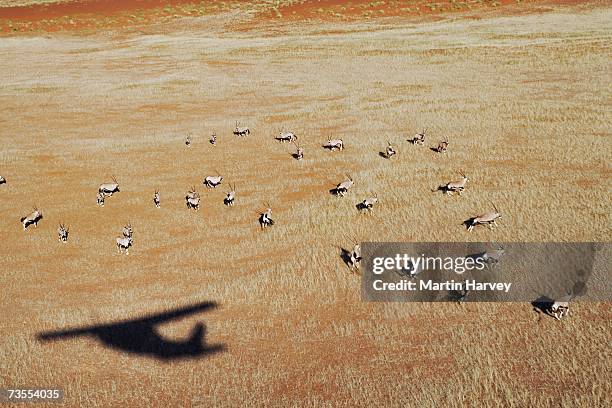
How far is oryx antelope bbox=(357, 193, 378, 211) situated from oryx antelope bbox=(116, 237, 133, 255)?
6.00 metres

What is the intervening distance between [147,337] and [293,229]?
4829 millimetres

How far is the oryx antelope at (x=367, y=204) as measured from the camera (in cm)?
1287

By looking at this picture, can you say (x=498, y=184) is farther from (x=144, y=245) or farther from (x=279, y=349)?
(x=144, y=245)

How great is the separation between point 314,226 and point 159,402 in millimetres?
6167

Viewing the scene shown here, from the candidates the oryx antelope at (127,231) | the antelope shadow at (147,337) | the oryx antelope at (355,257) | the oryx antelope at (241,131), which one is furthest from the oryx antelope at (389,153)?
the antelope shadow at (147,337)

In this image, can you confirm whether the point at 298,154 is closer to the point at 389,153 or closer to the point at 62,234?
the point at 389,153

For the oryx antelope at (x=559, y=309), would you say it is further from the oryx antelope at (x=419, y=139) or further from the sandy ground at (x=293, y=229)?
the oryx antelope at (x=419, y=139)

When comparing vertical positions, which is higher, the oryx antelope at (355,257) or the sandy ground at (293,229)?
the oryx antelope at (355,257)

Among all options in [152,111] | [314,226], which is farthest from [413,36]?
[314,226]

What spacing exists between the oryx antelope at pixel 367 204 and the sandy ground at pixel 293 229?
0.23 metres

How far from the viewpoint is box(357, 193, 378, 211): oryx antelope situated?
12.9 metres

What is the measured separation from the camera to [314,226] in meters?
12.5

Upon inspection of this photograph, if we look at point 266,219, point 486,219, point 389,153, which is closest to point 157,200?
point 266,219

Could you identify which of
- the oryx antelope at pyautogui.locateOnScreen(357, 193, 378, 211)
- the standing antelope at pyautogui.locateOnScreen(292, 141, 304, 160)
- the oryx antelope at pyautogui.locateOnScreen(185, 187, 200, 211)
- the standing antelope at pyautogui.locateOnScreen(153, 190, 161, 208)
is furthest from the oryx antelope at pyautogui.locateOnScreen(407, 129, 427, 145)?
the standing antelope at pyautogui.locateOnScreen(153, 190, 161, 208)
